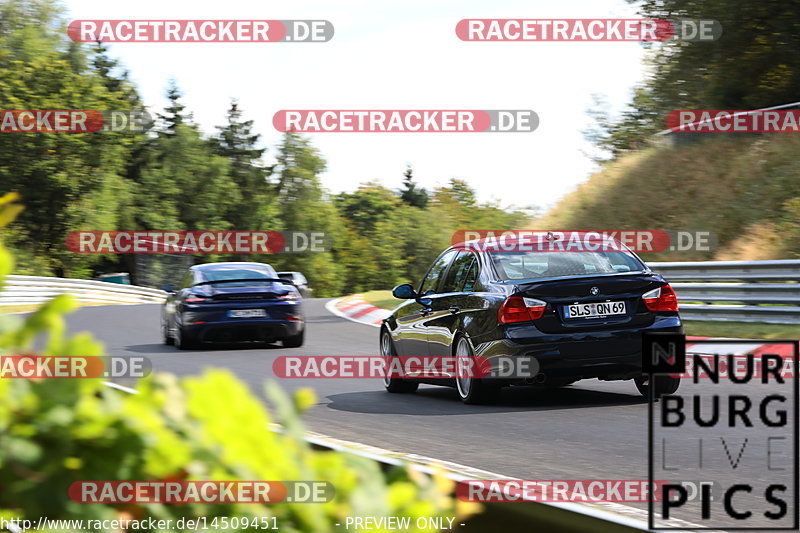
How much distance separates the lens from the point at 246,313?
57.2 feet

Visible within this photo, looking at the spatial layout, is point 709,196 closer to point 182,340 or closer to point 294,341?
point 294,341

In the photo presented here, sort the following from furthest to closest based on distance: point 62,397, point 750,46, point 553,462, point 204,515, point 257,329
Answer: point 750,46
point 257,329
point 553,462
point 204,515
point 62,397

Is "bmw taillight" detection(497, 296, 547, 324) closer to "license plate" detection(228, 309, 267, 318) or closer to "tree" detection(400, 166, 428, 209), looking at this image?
"license plate" detection(228, 309, 267, 318)

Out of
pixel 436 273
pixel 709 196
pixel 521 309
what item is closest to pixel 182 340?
pixel 436 273

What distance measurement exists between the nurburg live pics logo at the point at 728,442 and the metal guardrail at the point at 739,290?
25.9 ft

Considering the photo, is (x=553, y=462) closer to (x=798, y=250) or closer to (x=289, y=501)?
(x=289, y=501)

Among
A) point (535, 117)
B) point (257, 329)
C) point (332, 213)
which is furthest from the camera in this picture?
point (332, 213)

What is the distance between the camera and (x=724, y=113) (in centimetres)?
3088

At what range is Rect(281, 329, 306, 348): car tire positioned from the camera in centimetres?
1758

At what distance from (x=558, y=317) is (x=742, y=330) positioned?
24.2 ft

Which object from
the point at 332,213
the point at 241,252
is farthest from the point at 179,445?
the point at 332,213

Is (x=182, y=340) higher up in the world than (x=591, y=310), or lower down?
lower down

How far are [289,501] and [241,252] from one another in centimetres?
8291

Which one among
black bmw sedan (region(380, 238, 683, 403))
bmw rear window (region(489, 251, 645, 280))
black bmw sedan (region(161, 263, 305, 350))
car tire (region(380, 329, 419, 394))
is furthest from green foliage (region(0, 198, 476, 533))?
black bmw sedan (region(161, 263, 305, 350))
